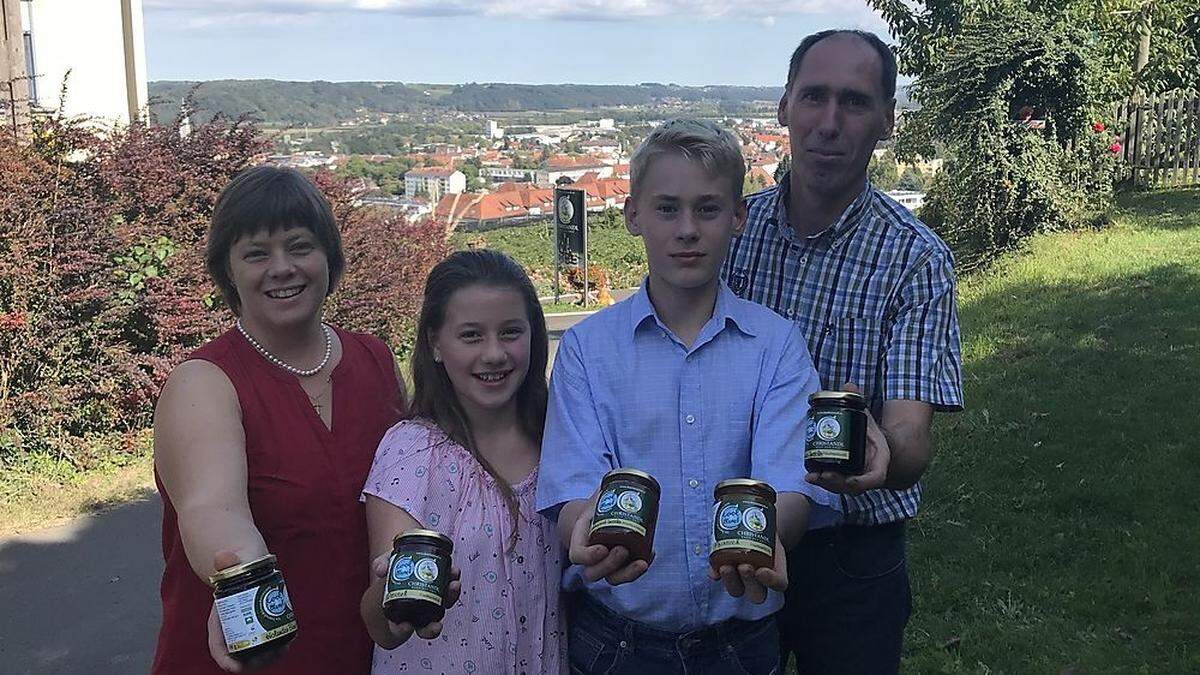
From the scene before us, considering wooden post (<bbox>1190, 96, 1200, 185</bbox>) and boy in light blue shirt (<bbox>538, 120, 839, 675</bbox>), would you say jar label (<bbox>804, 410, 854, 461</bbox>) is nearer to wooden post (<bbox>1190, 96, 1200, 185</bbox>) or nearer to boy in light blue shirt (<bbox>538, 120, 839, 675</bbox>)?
boy in light blue shirt (<bbox>538, 120, 839, 675</bbox>)

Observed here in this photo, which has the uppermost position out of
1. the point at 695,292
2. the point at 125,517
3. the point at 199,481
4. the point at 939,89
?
A: the point at 939,89

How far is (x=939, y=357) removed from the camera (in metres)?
2.45

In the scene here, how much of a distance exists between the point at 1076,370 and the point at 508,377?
18.7 ft

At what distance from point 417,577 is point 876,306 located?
124cm

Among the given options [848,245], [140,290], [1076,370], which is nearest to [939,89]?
[1076,370]

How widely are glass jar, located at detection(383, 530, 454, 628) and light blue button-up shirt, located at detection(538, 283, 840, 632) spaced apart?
290mm

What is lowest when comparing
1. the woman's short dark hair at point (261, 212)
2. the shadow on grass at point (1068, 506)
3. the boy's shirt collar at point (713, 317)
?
the shadow on grass at point (1068, 506)

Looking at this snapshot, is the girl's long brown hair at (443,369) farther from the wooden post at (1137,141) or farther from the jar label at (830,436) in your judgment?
the wooden post at (1137,141)

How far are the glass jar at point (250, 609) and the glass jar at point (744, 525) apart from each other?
85 centimetres

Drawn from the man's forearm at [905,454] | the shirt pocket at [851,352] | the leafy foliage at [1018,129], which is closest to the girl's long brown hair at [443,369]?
the shirt pocket at [851,352]

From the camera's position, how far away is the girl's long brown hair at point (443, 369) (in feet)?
8.28

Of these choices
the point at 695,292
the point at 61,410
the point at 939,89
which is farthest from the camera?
the point at 939,89

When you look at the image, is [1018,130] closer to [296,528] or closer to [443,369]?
[443,369]

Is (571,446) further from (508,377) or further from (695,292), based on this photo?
(695,292)
